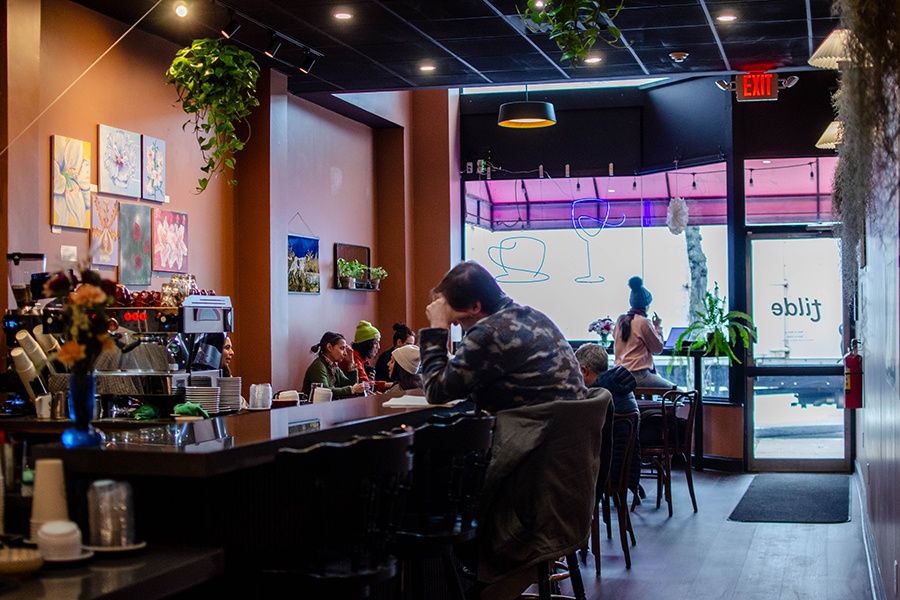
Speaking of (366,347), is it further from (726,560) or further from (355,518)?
(355,518)

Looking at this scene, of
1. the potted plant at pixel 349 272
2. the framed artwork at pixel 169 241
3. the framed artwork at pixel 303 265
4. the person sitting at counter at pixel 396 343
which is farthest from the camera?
the potted plant at pixel 349 272

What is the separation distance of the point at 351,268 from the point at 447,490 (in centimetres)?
654

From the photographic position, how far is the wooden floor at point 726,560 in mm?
5426

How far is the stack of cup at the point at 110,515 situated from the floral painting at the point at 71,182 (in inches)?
149

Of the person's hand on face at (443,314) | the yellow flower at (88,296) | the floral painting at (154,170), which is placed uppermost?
the floral painting at (154,170)

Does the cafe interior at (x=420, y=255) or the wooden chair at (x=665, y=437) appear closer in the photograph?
the cafe interior at (x=420, y=255)

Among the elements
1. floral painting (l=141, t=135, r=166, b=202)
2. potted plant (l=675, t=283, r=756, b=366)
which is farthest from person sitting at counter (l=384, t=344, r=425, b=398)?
potted plant (l=675, t=283, r=756, b=366)

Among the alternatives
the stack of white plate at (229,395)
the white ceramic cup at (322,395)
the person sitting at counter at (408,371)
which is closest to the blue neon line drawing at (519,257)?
the person sitting at counter at (408,371)

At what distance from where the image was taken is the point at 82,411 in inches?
110

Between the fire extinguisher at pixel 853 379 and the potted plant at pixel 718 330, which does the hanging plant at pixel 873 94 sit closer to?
the fire extinguisher at pixel 853 379

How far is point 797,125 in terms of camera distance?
9.91 metres

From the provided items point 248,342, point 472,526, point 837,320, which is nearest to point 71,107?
point 248,342

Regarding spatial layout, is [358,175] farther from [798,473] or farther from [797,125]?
[798,473]

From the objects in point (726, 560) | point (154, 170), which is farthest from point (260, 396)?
point (726, 560)
